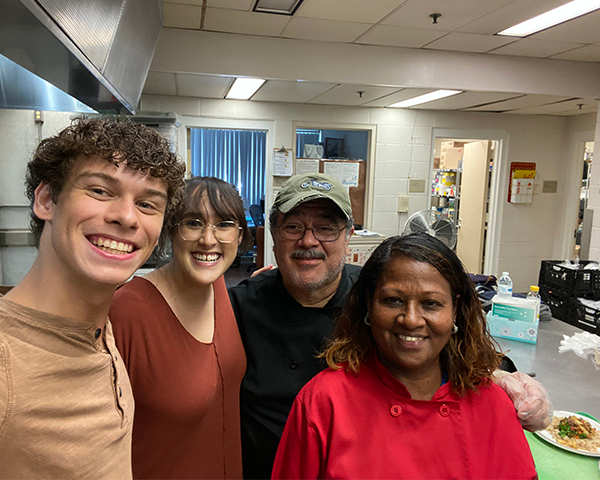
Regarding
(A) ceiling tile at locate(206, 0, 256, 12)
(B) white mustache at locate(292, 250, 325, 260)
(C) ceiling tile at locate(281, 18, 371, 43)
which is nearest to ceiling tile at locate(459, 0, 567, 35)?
(C) ceiling tile at locate(281, 18, 371, 43)

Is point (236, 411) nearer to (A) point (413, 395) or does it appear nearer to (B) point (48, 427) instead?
(A) point (413, 395)

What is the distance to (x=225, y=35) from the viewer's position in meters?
3.28

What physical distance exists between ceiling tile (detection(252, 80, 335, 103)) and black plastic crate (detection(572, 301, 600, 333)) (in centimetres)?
295

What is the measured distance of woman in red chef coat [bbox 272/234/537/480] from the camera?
3.31 ft

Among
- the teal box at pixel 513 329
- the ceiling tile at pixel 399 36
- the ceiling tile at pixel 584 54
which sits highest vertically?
the ceiling tile at pixel 584 54

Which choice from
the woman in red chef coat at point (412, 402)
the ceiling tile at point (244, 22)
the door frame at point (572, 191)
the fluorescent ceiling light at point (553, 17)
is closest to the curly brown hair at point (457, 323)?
the woman in red chef coat at point (412, 402)

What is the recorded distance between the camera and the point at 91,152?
85 cm

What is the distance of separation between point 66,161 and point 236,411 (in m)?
0.92

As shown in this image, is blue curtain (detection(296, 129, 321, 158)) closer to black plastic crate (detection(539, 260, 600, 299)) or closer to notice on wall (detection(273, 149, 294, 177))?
notice on wall (detection(273, 149, 294, 177))

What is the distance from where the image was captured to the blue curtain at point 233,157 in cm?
862

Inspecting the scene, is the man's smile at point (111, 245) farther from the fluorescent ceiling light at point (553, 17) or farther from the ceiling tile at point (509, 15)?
the fluorescent ceiling light at point (553, 17)

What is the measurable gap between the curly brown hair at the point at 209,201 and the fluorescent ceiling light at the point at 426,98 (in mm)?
3407

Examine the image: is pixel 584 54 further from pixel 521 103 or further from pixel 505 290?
pixel 505 290

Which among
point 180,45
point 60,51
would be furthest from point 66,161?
point 180,45
